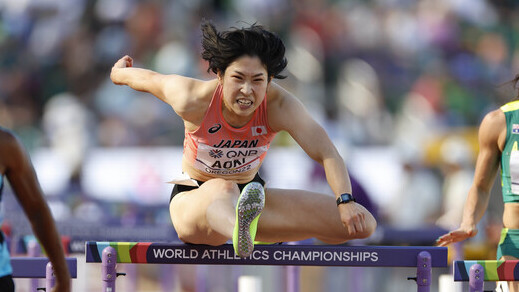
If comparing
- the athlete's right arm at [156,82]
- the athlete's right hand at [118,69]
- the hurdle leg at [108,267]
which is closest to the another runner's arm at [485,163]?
the athlete's right arm at [156,82]

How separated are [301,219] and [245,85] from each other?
880mm

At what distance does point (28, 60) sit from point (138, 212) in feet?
17.1

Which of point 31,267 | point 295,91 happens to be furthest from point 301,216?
point 295,91

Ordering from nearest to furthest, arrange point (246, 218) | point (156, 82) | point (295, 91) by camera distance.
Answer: point (246, 218), point (156, 82), point (295, 91)

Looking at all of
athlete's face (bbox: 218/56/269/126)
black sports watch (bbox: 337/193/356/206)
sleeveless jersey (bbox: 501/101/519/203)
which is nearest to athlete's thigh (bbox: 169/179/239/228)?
athlete's face (bbox: 218/56/269/126)

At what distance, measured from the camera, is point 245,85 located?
15.0 ft

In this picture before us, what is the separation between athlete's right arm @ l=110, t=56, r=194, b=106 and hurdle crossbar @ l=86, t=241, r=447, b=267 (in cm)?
84

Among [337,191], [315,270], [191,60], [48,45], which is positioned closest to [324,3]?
[191,60]

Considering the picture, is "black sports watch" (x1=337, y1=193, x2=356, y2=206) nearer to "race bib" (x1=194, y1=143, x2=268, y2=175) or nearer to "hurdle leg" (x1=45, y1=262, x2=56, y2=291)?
"race bib" (x1=194, y1=143, x2=268, y2=175)

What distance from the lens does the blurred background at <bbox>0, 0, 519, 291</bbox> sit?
11.5 metres

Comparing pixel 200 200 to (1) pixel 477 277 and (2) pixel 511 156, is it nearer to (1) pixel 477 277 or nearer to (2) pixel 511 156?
(1) pixel 477 277

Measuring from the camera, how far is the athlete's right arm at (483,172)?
16.0 ft

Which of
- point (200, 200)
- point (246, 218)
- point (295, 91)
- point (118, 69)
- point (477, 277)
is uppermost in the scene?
point (295, 91)

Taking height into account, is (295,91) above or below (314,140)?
above
